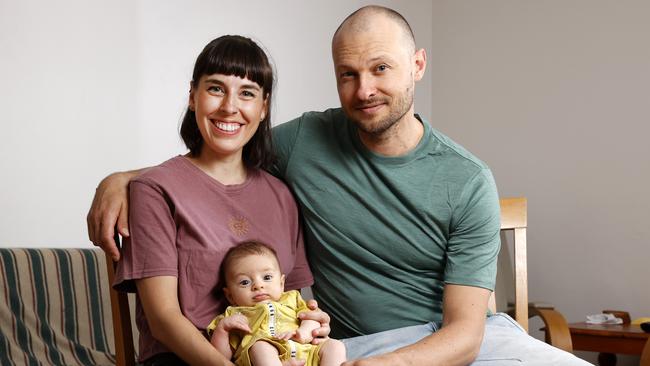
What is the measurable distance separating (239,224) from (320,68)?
2.76 metres

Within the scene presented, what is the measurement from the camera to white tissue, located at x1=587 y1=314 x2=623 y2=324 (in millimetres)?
4147

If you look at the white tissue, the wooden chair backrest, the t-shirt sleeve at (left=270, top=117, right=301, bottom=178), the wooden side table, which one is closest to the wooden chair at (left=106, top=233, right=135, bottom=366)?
the t-shirt sleeve at (left=270, top=117, right=301, bottom=178)

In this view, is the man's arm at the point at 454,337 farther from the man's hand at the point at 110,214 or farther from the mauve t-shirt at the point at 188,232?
the man's hand at the point at 110,214

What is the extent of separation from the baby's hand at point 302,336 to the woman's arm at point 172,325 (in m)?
0.15

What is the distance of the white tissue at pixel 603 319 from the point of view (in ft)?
13.6

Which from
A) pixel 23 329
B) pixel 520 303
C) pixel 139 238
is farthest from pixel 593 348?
pixel 139 238

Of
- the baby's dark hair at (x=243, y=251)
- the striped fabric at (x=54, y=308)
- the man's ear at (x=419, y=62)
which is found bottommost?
the striped fabric at (x=54, y=308)

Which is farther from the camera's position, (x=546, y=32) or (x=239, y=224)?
(x=546, y=32)

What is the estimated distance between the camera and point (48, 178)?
11.1ft

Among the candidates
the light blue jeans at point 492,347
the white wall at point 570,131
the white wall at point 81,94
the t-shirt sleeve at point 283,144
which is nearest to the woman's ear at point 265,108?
the t-shirt sleeve at point 283,144

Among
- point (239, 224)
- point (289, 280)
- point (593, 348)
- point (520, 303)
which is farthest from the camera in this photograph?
point (593, 348)

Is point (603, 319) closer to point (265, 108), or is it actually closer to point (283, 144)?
point (283, 144)

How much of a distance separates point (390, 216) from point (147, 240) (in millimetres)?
617

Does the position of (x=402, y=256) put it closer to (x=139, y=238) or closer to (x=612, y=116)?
(x=139, y=238)
